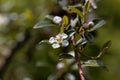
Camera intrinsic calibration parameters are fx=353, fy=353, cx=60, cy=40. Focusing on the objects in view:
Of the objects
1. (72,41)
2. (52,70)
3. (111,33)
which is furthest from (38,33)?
(72,41)

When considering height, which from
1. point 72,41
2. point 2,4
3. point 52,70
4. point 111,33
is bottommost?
point 111,33

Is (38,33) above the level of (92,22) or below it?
below

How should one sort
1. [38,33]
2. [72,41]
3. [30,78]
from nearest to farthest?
[72,41]
[30,78]
[38,33]

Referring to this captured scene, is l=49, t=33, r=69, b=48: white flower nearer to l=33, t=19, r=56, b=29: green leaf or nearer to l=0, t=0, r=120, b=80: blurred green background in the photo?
l=33, t=19, r=56, b=29: green leaf

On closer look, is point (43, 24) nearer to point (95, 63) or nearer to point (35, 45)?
point (95, 63)

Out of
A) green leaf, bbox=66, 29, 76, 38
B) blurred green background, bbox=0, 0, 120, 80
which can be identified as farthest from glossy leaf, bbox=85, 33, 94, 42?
blurred green background, bbox=0, 0, 120, 80

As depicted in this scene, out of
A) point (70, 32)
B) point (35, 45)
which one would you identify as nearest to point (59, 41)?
point (70, 32)

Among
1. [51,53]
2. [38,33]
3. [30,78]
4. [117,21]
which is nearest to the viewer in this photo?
[30,78]

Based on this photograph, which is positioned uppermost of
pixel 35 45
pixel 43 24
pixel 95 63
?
pixel 43 24

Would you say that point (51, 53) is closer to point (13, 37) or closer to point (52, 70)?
point (52, 70)
